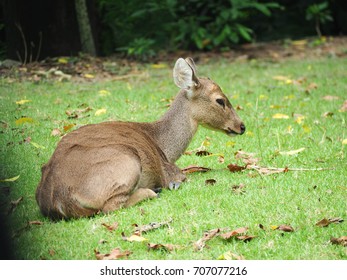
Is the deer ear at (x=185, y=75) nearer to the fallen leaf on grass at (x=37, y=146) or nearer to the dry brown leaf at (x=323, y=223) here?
the fallen leaf on grass at (x=37, y=146)

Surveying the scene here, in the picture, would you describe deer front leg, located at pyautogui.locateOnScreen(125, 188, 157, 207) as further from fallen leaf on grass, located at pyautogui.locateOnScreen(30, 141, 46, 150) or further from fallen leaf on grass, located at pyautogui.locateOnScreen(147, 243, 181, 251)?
fallen leaf on grass, located at pyautogui.locateOnScreen(30, 141, 46, 150)

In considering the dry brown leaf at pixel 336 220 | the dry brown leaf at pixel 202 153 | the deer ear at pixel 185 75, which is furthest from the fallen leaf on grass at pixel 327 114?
the dry brown leaf at pixel 336 220

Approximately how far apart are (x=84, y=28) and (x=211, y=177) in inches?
276

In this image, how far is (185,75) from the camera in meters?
7.01

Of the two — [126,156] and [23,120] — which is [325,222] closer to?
[126,156]

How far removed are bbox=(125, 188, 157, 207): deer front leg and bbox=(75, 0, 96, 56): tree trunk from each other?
741 centimetres

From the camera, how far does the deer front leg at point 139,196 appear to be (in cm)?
603

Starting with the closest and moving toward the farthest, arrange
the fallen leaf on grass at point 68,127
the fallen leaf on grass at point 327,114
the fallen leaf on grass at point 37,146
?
1. the fallen leaf on grass at point 37,146
2. the fallen leaf on grass at point 68,127
3. the fallen leaf on grass at point 327,114

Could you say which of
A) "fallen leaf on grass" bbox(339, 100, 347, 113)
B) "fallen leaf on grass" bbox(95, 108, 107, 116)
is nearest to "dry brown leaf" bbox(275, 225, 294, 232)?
Result: "fallen leaf on grass" bbox(95, 108, 107, 116)

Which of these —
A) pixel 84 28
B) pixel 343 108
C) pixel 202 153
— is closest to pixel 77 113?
pixel 202 153

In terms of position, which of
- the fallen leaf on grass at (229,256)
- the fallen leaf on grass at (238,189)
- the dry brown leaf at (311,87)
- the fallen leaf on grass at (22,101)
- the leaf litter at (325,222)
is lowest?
the dry brown leaf at (311,87)

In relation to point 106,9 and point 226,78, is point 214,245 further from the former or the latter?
point 106,9

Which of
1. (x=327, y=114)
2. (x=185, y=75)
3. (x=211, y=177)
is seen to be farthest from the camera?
(x=327, y=114)

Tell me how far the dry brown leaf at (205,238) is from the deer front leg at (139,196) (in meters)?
0.98
